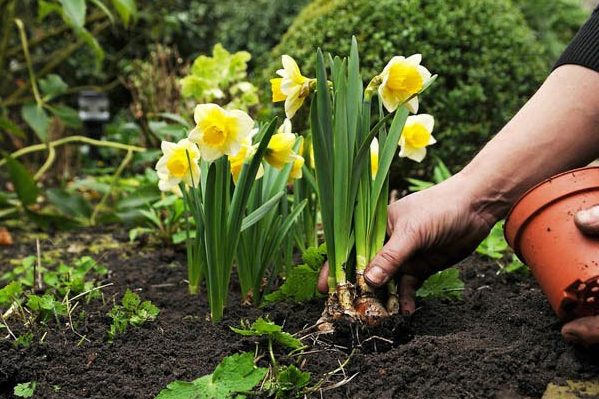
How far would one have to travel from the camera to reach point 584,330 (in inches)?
56.5

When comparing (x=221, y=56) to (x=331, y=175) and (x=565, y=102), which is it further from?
(x=565, y=102)

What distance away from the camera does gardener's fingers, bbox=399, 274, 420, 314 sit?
1851 mm

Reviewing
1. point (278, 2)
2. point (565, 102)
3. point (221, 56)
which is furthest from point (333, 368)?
point (278, 2)

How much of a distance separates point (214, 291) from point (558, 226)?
0.85 meters

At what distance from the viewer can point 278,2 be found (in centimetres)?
725

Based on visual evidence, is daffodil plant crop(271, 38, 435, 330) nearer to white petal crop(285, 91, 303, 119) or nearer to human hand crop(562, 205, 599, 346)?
white petal crop(285, 91, 303, 119)

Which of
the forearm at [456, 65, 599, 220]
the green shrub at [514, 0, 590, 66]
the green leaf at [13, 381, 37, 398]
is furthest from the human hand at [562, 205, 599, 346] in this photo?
the green shrub at [514, 0, 590, 66]

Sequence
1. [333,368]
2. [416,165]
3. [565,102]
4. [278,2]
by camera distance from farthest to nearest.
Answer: [278,2] < [416,165] < [565,102] < [333,368]

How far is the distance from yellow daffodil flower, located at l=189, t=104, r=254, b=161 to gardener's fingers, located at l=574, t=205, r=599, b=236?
2.37 ft

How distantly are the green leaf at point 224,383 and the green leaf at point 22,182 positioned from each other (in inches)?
86.7

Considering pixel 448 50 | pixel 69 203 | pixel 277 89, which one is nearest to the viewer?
pixel 277 89

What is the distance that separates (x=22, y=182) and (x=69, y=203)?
266 millimetres

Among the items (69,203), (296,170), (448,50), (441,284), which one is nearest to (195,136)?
(296,170)

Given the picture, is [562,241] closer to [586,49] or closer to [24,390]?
[586,49]
